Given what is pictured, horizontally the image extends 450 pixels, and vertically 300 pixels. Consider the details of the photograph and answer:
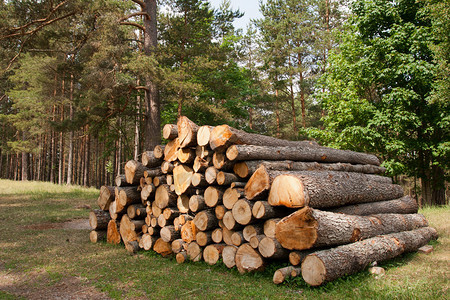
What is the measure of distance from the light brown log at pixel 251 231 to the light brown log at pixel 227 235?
321 millimetres

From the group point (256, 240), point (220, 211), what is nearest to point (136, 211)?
point (220, 211)

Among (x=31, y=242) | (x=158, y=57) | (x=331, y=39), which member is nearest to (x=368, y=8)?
(x=331, y=39)

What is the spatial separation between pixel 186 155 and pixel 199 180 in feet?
2.04

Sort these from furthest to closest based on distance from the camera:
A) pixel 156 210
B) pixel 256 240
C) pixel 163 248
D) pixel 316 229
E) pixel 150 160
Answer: pixel 150 160
pixel 156 210
pixel 163 248
pixel 256 240
pixel 316 229

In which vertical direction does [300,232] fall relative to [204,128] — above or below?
below

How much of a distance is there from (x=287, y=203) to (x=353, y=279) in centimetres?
140

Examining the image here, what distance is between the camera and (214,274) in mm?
5094

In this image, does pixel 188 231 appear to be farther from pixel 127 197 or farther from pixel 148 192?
pixel 127 197

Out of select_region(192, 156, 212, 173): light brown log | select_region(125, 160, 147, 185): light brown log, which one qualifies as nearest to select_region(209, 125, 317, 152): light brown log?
select_region(192, 156, 212, 173): light brown log

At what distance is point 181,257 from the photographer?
5.81 meters

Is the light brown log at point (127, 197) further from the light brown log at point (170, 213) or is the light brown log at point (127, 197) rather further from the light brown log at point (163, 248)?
the light brown log at point (163, 248)

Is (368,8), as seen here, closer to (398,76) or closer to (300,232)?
(398,76)

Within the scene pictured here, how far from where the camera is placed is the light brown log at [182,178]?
6.04m

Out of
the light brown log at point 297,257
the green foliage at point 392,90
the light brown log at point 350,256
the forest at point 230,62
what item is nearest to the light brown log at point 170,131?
the light brown log at point 297,257
